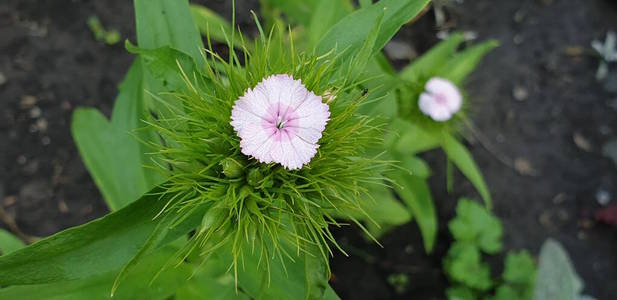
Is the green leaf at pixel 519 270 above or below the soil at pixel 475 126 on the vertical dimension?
below

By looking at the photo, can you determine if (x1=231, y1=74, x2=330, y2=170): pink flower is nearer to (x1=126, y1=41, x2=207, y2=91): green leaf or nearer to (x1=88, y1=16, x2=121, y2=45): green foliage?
(x1=126, y1=41, x2=207, y2=91): green leaf

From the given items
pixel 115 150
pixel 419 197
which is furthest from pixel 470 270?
pixel 115 150

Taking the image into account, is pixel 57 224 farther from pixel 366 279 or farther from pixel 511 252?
pixel 511 252

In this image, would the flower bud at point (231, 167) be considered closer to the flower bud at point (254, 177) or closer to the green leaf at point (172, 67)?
the flower bud at point (254, 177)

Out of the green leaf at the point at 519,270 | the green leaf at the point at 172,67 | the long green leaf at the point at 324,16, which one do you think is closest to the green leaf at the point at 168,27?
the green leaf at the point at 172,67

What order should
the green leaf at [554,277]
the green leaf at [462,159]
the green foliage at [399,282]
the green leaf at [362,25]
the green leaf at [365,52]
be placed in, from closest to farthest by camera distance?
1. the green leaf at [365,52]
2. the green leaf at [362,25]
3. the green leaf at [462,159]
4. the green leaf at [554,277]
5. the green foliage at [399,282]

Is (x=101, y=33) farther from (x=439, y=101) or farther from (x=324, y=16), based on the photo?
(x=439, y=101)
